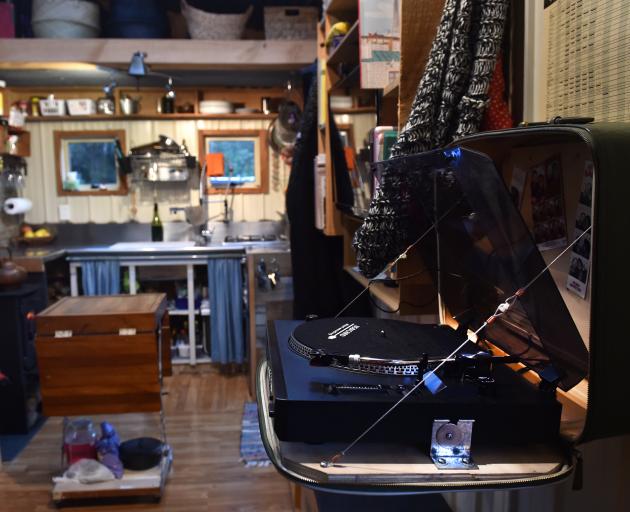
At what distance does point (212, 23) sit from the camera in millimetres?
4406

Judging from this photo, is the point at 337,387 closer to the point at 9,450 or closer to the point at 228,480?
the point at 228,480

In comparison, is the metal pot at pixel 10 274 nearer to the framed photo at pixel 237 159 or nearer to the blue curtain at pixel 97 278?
the blue curtain at pixel 97 278

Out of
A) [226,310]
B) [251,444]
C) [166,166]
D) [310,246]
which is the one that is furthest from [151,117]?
[251,444]

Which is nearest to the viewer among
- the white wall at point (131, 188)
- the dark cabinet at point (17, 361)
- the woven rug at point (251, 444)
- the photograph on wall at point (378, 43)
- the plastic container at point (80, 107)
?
the photograph on wall at point (378, 43)

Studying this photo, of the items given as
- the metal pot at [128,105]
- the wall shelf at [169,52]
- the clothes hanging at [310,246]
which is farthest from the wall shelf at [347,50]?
the metal pot at [128,105]

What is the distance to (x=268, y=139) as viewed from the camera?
16.9 feet

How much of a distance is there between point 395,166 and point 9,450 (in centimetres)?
302

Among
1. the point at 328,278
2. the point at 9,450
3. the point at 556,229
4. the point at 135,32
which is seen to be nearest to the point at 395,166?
the point at 556,229

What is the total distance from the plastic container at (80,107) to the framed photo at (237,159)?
92cm

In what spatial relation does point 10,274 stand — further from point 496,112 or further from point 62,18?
point 496,112

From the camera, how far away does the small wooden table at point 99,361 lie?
98.3 inches

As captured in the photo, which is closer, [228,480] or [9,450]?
[228,480]

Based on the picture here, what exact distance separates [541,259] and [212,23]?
13.5 feet

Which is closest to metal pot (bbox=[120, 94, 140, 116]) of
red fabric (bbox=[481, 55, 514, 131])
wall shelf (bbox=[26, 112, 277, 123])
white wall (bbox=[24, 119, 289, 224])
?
wall shelf (bbox=[26, 112, 277, 123])
